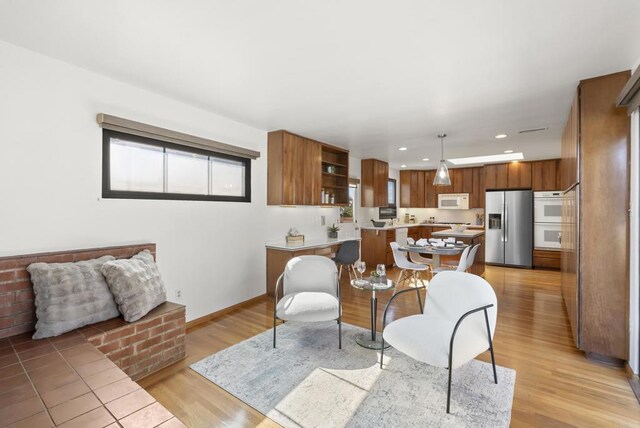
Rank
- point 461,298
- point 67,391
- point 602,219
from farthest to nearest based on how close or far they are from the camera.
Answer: point 602,219
point 461,298
point 67,391

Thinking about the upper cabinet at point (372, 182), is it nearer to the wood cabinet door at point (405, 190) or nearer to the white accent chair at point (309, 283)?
the wood cabinet door at point (405, 190)

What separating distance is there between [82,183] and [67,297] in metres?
0.99

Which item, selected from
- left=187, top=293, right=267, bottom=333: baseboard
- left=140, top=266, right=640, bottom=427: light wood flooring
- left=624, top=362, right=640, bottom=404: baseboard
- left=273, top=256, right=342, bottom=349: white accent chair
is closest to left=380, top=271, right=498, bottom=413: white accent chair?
left=140, top=266, right=640, bottom=427: light wood flooring

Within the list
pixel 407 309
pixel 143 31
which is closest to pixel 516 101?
pixel 407 309

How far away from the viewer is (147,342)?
2.41 metres

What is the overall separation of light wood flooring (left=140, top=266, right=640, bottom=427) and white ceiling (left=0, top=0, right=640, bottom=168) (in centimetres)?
246

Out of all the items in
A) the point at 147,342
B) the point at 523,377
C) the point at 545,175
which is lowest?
the point at 523,377

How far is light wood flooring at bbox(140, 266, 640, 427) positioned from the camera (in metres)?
1.95

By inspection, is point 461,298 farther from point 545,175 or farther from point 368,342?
point 545,175

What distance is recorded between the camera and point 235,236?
4047 mm

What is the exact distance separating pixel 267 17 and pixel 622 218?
10.2 feet

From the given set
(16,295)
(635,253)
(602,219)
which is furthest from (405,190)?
(16,295)

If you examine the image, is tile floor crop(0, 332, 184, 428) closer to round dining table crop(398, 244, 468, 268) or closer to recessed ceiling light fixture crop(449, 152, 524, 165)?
round dining table crop(398, 244, 468, 268)

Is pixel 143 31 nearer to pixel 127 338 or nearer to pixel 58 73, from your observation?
pixel 58 73
